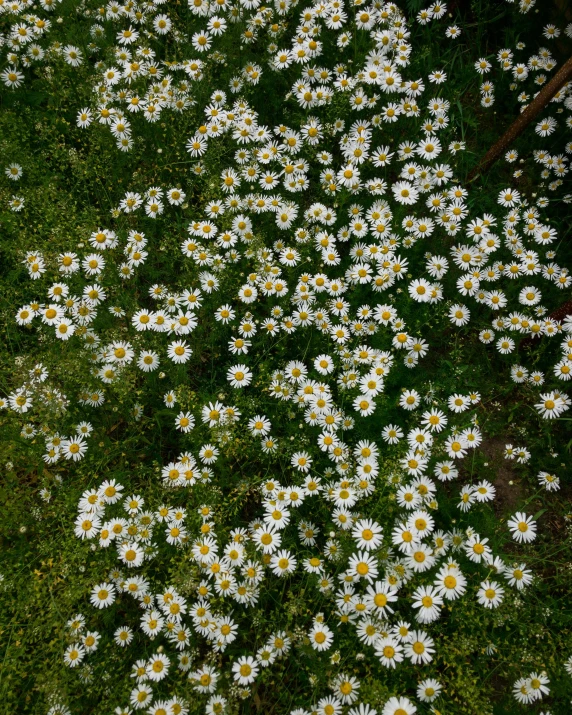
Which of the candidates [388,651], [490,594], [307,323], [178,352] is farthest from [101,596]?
[490,594]

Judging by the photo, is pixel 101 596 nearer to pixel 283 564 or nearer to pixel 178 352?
pixel 283 564

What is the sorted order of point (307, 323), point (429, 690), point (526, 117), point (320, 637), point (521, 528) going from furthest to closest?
point (307, 323)
point (526, 117)
point (521, 528)
point (320, 637)
point (429, 690)

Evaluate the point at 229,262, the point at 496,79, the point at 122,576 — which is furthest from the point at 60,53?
the point at 122,576

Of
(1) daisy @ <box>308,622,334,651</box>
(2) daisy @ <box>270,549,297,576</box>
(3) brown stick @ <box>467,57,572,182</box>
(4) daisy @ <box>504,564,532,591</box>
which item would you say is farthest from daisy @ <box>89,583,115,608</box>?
(3) brown stick @ <box>467,57,572,182</box>

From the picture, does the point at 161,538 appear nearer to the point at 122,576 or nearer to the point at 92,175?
the point at 122,576

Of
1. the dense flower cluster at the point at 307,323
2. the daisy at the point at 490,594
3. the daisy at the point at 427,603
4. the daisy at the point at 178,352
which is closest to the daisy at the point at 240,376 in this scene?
the dense flower cluster at the point at 307,323

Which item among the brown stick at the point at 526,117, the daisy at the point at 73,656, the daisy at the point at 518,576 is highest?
the brown stick at the point at 526,117

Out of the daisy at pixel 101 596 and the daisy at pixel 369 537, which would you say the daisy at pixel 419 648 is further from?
the daisy at pixel 101 596

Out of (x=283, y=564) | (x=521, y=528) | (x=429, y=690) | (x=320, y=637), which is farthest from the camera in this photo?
(x=521, y=528)
